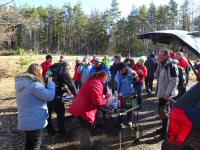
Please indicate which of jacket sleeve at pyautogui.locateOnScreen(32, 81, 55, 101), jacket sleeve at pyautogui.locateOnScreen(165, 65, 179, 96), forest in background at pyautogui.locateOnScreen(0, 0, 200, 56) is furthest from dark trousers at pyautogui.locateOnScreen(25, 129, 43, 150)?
forest in background at pyautogui.locateOnScreen(0, 0, 200, 56)

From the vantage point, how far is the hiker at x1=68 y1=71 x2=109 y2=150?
653 cm

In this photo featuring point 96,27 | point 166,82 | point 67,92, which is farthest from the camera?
point 96,27

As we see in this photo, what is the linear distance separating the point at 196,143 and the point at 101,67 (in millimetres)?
7626

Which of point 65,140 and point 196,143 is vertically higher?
point 196,143

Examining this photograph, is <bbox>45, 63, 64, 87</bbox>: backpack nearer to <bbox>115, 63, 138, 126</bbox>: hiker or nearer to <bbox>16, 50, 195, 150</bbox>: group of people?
<bbox>16, 50, 195, 150</bbox>: group of people

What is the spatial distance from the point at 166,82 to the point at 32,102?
3142mm

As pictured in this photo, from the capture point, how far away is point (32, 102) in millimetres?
5680

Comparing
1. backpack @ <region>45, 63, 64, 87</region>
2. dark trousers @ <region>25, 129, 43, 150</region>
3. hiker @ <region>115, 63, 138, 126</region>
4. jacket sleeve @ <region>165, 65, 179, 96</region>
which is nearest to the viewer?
dark trousers @ <region>25, 129, 43, 150</region>

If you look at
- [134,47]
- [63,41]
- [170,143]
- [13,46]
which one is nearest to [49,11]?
[63,41]

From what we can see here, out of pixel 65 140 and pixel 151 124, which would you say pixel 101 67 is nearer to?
pixel 151 124

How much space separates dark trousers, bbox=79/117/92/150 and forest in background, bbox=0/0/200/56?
7381cm

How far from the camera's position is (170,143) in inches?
146

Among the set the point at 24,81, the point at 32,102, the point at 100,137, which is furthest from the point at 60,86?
the point at 24,81

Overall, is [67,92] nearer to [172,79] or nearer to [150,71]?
[172,79]
